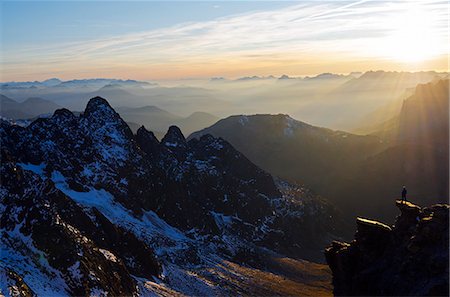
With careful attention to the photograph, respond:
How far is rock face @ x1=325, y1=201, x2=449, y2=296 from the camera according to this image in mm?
42562

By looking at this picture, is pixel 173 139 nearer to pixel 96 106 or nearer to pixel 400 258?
pixel 96 106

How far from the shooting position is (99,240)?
96375 millimetres

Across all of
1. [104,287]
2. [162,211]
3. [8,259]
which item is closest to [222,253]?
[162,211]

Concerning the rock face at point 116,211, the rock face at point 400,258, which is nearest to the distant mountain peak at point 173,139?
the rock face at point 116,211

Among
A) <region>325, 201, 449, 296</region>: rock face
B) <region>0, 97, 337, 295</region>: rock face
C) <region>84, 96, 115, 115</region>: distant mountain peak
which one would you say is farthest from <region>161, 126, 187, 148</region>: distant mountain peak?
<region>325, 201, 449, 296</region>: rock face

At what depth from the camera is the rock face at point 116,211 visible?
231 feet

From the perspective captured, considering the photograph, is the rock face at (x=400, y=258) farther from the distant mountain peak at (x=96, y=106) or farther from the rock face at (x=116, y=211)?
the distant mountain peak at (x=96, y=106)

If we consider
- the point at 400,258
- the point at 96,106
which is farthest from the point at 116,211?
the point at 400,258

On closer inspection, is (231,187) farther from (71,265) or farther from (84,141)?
(71,265)

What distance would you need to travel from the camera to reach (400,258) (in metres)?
48.2

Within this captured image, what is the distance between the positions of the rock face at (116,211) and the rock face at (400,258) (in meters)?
40.7

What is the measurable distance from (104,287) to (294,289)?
65.8m

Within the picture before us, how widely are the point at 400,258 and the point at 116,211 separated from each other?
88591 millimetres

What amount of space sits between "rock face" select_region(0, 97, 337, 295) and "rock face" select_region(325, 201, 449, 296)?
4071cm
